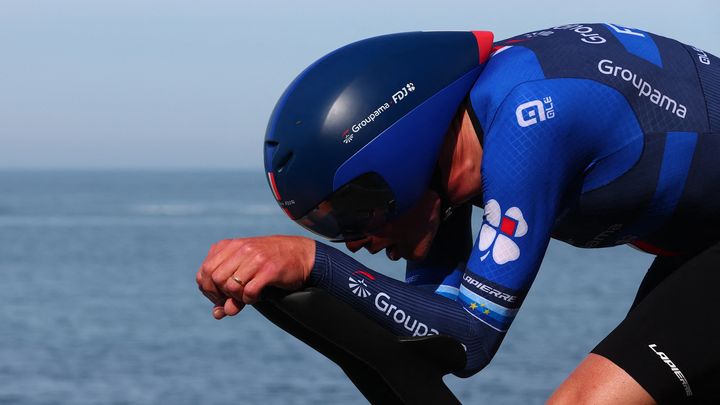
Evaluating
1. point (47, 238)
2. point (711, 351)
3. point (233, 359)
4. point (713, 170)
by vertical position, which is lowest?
point (47, 238)

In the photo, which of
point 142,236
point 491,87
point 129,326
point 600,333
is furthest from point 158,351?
point 142,236

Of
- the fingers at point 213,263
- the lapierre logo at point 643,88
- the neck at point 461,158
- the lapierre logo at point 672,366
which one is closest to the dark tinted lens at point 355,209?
the neck at point 461,158

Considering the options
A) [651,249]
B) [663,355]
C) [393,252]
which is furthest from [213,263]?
[651,249]

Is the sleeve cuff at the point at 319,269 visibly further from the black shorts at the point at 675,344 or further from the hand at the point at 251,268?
the black shorts at the point at 675,344

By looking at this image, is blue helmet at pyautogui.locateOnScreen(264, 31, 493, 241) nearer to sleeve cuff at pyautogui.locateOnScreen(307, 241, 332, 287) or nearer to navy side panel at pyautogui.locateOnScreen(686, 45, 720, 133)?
sleeve cuff at pyautogui.locateOnScreen(307, 241, 332, 287)

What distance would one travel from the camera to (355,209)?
3.66 meters

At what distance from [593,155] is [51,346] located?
35.4 metres

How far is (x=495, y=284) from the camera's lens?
341 cm

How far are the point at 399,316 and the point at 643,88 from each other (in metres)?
1.09

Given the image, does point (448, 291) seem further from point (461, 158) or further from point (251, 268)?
point (251, 268)

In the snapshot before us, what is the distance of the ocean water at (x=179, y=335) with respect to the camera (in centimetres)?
2920

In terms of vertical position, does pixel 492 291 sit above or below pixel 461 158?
below

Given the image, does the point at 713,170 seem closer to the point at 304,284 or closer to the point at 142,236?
the point at 304,284

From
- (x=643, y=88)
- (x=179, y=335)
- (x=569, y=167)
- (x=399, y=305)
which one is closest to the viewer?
(x=399, y=305)
